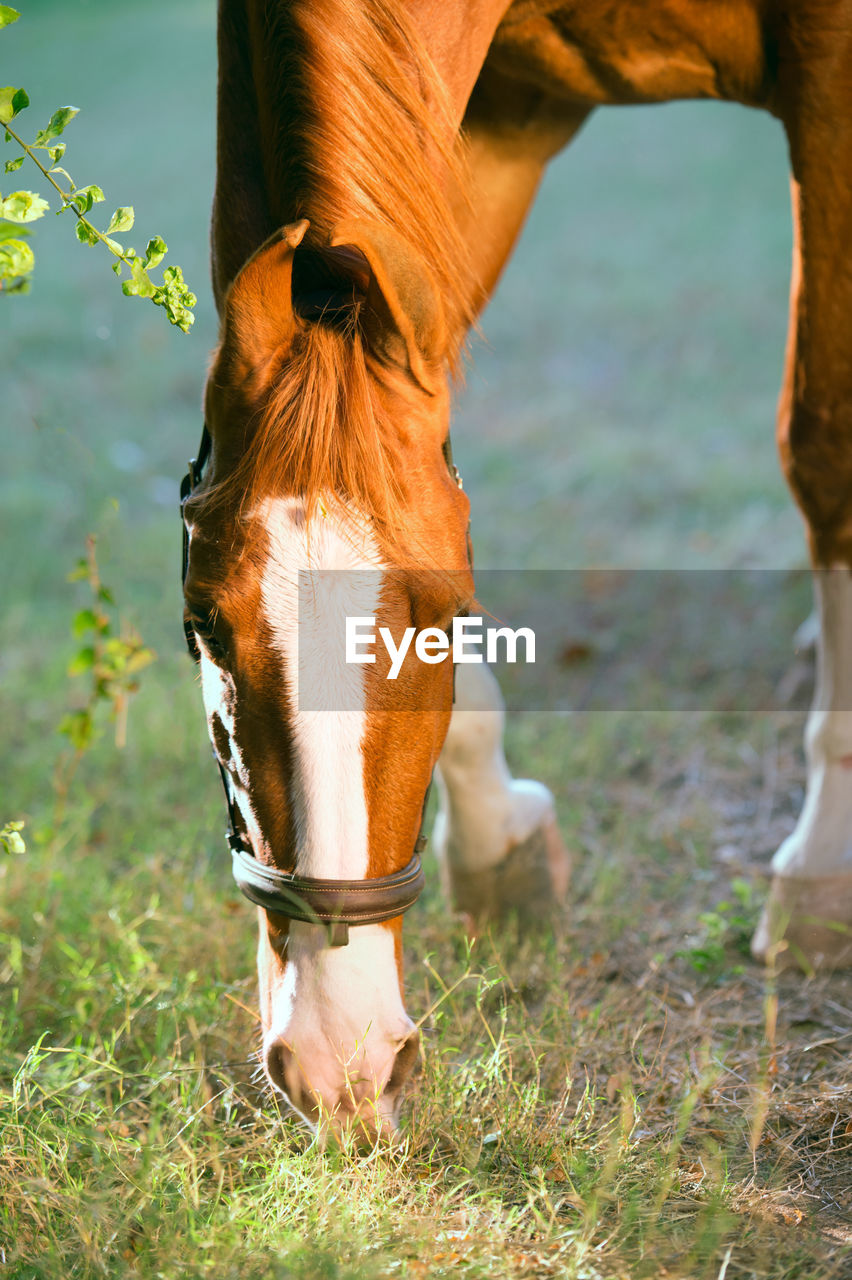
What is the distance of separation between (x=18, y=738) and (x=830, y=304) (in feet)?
9.33

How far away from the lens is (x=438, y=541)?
174cm

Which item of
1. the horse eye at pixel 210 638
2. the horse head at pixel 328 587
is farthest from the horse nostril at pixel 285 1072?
the horse eye at pixel 210 638

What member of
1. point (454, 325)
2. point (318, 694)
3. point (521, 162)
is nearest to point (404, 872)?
point (318, 694)

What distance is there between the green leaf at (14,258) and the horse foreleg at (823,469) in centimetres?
167

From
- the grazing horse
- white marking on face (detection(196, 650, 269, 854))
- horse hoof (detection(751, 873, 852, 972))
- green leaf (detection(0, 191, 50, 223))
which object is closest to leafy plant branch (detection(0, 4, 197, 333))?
green leaf (detection(0, 191, 50, 223))

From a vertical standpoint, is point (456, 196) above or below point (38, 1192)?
above

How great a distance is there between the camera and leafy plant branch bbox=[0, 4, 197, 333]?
159cm

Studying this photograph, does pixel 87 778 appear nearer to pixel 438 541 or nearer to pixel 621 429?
pixel 438 541

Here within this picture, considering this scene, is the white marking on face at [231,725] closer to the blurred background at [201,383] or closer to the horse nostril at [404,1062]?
the horse nostril at [404,1062]

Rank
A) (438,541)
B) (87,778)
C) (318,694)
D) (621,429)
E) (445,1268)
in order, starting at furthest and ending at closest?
(621,429) < (87,778) < (438,541) < (318,694) < (445,1268)

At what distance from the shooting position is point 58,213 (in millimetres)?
1612

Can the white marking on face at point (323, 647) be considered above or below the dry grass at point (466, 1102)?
above

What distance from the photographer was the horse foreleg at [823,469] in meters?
2.44

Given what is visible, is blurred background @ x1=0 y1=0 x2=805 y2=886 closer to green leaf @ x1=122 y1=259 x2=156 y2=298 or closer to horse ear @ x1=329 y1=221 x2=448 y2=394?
horse ear @ x1=329 y1=221 x2=448 y2=394
